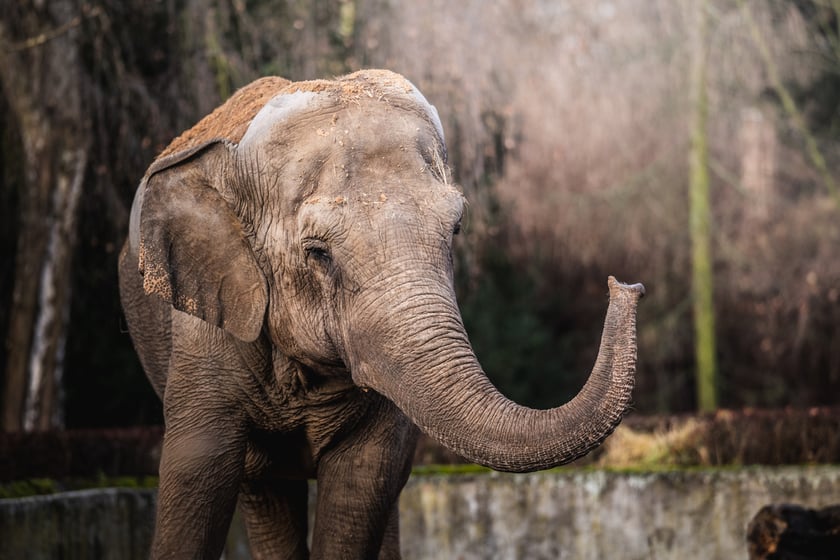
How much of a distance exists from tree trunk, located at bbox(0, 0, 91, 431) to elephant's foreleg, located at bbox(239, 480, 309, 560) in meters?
7.13

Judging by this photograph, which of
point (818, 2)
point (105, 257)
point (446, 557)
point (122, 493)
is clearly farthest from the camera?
point (818, 2)

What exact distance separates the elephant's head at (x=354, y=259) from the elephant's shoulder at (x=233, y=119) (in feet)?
0.08

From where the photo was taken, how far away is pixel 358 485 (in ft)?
20.3

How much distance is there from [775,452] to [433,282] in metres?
7.88

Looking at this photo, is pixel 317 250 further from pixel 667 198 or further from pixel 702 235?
pixel 667 198

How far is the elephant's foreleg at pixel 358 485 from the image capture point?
6.20 m

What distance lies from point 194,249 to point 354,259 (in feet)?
3.05

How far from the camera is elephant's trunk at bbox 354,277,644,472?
181 inches

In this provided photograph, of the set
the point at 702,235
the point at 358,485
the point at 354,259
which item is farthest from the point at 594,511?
the point at 702,235

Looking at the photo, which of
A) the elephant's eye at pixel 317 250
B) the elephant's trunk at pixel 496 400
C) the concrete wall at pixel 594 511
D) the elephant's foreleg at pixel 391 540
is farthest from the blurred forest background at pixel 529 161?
the elephant's trunk at pixel 496 400

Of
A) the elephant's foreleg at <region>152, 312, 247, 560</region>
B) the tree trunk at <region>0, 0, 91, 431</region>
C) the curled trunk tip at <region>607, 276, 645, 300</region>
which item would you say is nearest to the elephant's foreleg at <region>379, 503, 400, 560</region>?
the elephant's foreleg at <region>152, 312, 247, 560</region>

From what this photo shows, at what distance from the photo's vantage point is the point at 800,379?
2578cm

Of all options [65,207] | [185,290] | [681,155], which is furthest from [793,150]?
[185,290]

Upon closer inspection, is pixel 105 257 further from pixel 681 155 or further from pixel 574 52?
pixel 681 155
